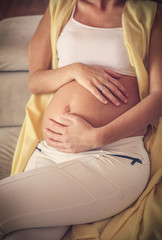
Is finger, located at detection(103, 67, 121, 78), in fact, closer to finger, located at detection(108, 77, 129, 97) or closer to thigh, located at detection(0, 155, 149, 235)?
finger, located at detection(108, 77, 129, 97)

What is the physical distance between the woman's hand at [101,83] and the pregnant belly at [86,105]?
0.8 inches

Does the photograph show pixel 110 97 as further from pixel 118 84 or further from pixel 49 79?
pixel 49 79

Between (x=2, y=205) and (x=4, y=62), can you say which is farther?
(x=4, y=62)

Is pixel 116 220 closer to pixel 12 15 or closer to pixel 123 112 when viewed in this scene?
pixel 123 112

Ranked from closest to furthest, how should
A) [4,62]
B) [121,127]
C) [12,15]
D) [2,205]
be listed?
1. [2,205]
2. [121,127]
3. [4,62]
4. [12,15]

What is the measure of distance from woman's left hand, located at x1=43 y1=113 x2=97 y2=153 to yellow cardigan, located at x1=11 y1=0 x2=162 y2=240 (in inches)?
6.8

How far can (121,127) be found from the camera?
0.72 m

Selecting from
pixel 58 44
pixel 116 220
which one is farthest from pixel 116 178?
pixel 58 44

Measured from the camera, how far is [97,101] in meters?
0.79

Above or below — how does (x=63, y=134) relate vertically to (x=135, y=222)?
above

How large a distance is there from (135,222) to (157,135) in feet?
1.04

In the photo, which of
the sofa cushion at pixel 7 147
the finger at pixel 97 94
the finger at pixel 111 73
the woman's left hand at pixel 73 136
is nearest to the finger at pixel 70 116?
the woman's left hand at pixel 73 136

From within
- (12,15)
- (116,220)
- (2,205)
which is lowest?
(116,220)

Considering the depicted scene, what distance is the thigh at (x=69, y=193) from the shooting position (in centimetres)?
59
